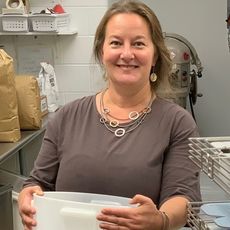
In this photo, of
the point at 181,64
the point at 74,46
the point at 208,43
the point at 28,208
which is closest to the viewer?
the point at 28,208

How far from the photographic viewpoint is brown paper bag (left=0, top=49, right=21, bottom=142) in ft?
7.69

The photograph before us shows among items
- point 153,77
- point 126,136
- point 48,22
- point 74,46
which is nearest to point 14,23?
point 48,22

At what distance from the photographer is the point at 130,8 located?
58.8 inches

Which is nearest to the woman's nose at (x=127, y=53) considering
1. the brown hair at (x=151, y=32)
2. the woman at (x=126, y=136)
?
the woman at (x=126, y=136)

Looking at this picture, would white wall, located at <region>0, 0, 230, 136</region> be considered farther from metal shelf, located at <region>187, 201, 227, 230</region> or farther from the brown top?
metal shelf, located at <region>187, 201, 227, 230</region>

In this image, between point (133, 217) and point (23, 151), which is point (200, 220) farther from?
point (23, 151)

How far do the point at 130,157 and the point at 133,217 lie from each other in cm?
31

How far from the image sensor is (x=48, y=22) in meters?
3.00

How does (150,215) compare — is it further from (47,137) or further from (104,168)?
(47,137)

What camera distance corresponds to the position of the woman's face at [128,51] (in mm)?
1414

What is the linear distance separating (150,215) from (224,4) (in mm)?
2431

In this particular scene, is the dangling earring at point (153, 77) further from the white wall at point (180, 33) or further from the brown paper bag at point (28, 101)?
the white wall at point (180, 33)

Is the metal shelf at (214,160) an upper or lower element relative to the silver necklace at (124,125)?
upper

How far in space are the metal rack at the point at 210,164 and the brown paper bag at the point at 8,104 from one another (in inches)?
→ 60.3
